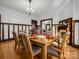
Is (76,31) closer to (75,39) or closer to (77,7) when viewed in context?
(75,39)

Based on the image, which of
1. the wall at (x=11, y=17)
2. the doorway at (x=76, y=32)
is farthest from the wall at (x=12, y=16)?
the doorway at (x=76, y=32)

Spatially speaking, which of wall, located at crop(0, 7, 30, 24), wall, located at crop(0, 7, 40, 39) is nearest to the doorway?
wall, located at crop(0, 7, 40, 39)

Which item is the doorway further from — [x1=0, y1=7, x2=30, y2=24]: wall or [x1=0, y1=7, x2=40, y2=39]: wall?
[x1=0, y1=7, x2=30, y2=24]: wall

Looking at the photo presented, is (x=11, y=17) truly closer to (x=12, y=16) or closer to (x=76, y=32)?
(x=12, y=16)

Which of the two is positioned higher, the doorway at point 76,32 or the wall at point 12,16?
the wall at point 12,16

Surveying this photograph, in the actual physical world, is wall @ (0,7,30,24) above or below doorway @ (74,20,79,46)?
above

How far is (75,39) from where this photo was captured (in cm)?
391

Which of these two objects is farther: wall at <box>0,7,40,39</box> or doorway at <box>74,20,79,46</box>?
wall at <box>0,7,40,39</box>

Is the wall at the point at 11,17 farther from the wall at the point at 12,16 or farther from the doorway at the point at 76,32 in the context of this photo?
the doorway at the point at 76,32

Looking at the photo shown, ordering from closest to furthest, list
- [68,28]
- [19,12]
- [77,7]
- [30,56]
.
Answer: [30,56] < [77,7] < [68,28] < [19,12]

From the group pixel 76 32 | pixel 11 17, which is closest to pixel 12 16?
pixel 11 17

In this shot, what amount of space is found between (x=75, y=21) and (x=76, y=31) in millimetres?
521

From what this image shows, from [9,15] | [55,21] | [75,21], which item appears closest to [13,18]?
[9,15]

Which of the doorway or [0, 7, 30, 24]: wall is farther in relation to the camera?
[0, 7, 30, 24]: wall
